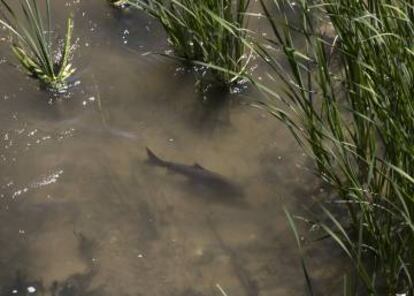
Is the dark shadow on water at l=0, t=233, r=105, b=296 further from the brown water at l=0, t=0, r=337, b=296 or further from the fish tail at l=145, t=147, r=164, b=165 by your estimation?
the fish tail at l=145, t=147, r=164, b=165

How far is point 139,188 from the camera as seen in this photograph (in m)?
3.10

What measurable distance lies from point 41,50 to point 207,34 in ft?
2.27

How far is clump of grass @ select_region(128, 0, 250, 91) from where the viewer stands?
312 cm

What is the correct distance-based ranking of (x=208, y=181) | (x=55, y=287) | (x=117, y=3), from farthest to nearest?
(x=117, y=3) < (x=208, y=181) < (x=55, y=287)

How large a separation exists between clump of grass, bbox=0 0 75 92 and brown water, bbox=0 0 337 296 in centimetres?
6

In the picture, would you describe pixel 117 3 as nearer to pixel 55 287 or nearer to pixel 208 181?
pixel 208 181

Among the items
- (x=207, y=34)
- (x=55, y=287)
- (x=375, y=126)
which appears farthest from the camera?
(x=207, y=34)

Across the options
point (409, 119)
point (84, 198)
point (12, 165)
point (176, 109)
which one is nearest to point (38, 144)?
point (12, 165)

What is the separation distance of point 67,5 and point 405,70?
6.59 ft

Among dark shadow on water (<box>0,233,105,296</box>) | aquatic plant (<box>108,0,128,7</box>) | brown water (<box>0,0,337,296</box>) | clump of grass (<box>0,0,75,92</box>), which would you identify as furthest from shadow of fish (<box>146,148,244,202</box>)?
aquatic plant (<box>108,0,128,7</box>)

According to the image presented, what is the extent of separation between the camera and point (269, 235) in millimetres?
2957

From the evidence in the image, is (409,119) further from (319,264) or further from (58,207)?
(58,207)

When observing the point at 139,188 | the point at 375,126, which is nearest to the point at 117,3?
the point at 139,188

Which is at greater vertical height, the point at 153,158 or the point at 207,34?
the point at 207,34
